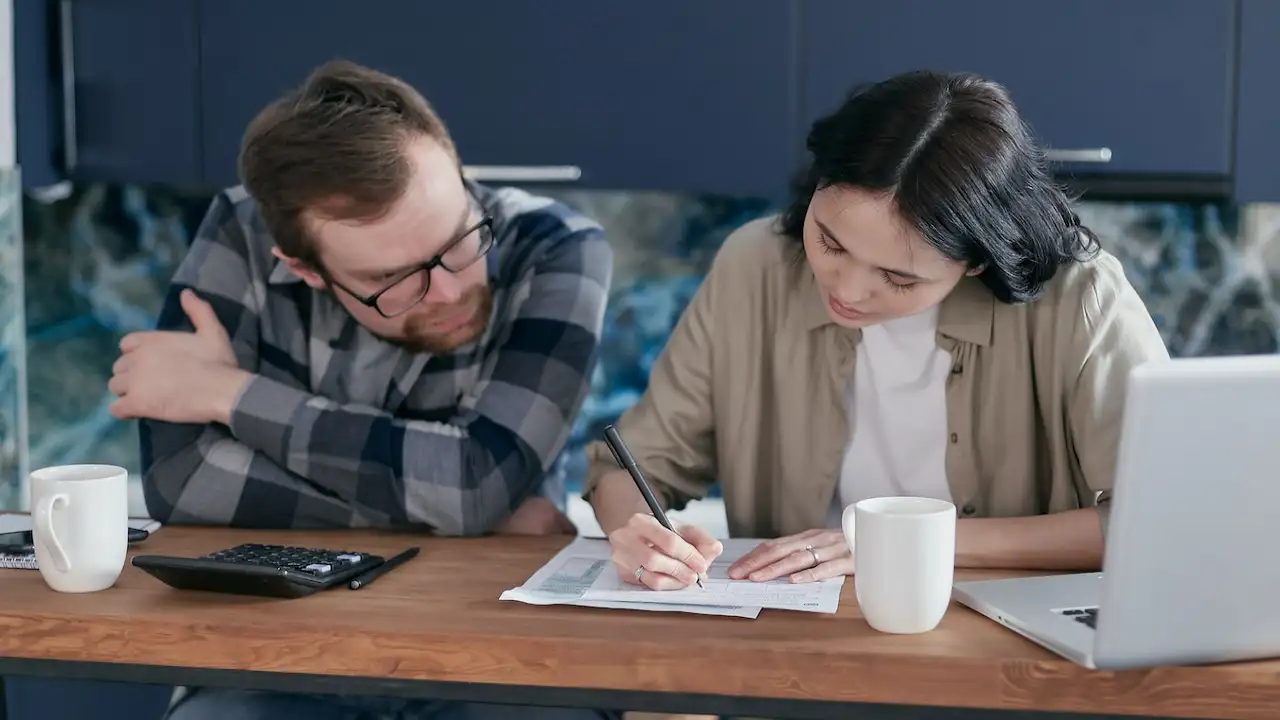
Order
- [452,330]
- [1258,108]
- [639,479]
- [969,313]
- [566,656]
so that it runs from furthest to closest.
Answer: [1258,108] → [452,330] → [969,313] → [639,479] → [566,656]

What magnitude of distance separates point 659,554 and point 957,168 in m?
0.52

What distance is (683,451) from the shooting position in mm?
1686

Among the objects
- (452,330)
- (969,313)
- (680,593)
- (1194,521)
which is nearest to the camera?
(1194,521)

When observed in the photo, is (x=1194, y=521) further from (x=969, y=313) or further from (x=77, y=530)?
(x=77, y=530)

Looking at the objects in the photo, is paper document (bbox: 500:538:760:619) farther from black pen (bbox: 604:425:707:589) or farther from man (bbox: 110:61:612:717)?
man (bbox: 110:61:612:717)

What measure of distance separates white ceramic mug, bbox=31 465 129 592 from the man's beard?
1.79 feet

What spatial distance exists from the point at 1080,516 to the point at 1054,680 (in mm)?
415

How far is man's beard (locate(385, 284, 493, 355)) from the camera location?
1751 millimetres

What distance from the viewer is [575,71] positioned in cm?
246

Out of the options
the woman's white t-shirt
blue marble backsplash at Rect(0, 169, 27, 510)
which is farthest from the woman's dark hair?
blue marble backsplash at Rect(0, 169, 27, 510)

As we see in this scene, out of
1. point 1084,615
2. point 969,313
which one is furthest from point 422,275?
point 1084,615

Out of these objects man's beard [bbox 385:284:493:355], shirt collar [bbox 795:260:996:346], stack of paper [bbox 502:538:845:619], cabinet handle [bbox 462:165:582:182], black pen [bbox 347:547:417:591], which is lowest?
black pen [bbox 347:547:417:591]

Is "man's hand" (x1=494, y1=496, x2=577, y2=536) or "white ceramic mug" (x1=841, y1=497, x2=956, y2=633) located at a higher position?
"white ceramic mug" (x1=841, y1=497, x2=956, y2=633)

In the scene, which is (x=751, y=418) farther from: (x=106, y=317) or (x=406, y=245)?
(x=106, y=317)
